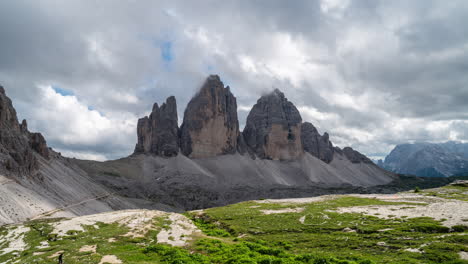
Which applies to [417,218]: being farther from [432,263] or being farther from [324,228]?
[432,263]

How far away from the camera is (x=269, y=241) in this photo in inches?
874

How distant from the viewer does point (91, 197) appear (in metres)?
88.8

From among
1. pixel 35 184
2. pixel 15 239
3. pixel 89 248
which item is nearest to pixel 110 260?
pixel 89 248

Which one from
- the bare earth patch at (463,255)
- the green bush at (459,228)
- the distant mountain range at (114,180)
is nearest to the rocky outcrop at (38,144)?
the distant mountain range at (114,180)

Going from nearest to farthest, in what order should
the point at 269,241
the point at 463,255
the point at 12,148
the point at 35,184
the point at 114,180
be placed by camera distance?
the point at 463,255, the point at 269,241, the point at 35,184, the point at 12,148, the point at 114,180

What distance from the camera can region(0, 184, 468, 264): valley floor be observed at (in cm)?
1667

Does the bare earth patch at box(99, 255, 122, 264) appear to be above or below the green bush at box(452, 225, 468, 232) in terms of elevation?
below

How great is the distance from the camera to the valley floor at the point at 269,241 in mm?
16672

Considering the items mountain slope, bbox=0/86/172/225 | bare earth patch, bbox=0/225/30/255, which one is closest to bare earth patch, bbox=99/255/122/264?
bare earth patch, bbox=0/225/30/255

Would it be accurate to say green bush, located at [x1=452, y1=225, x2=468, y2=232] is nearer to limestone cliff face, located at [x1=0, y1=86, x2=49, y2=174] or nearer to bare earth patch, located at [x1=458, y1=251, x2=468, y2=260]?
bare earth patch, located at [x1=458, y1=251, x2=468, y2=260]

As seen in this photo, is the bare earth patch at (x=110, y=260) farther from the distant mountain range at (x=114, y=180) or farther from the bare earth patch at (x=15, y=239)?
the distant mountain range at (x=114, y=180)

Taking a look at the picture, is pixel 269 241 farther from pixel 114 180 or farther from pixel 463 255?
pixel 114 180

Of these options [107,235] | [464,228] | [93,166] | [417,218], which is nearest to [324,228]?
[417,218]

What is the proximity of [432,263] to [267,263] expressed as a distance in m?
8.89
